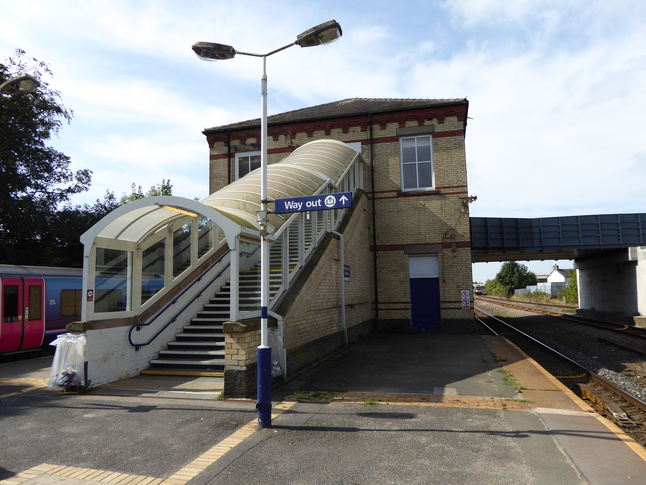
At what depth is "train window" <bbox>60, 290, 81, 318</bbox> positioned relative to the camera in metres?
14.5

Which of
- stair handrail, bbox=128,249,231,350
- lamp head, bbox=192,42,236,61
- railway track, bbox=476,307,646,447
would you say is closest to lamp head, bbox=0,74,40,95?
lamp head, bbox=192,42,236,61

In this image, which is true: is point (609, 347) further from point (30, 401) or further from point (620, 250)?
point (30, 401)

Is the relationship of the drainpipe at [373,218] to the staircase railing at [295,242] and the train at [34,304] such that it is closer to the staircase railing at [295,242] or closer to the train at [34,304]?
the staircase railing at [295,242]

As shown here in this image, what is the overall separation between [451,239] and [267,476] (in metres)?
14.1

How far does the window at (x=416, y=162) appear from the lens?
1780 centimetres

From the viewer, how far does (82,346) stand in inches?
301

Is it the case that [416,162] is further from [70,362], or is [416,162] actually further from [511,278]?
[511,278]

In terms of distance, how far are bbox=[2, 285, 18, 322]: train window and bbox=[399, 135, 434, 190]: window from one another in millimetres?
13703

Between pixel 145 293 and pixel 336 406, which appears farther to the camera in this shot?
pixel 145 293

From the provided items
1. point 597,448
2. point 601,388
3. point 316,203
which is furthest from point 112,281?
point 601,388

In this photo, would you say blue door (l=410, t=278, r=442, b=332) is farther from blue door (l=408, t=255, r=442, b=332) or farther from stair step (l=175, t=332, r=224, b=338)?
stair step (l=175, t=332, r=224, b=338)

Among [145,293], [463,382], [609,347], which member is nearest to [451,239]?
[609,347]

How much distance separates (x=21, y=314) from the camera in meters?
12.7

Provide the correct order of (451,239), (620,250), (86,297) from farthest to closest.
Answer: (620,250)
(451,239)
(86,297)
